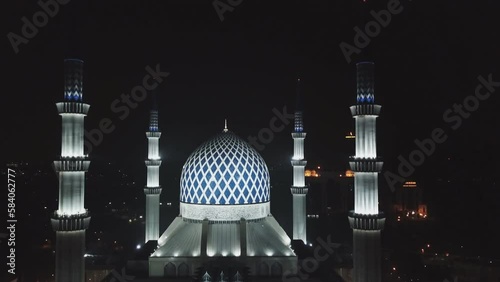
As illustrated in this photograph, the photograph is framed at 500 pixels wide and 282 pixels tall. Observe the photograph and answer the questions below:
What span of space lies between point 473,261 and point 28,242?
71.6 feet

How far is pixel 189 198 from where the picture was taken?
56.2 ft

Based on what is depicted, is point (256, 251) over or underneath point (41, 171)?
underneath

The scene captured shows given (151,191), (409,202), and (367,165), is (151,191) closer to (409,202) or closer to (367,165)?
(367,165)

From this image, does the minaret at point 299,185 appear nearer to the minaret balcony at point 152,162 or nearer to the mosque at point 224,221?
the mosque at point 224,221

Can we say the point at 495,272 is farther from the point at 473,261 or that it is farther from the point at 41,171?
the point at 41,171

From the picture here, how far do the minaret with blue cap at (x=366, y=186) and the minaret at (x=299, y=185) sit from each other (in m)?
8.21

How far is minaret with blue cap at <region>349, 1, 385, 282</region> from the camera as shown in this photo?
10.6 m

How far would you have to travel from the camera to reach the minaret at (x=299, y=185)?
19.0 meters

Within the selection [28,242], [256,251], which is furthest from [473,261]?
[28,242]

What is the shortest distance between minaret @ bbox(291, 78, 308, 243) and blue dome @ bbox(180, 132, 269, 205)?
6.39 ft

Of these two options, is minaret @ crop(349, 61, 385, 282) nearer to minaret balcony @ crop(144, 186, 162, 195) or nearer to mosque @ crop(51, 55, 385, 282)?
mosque @ crop(51, 55, 385, 282)

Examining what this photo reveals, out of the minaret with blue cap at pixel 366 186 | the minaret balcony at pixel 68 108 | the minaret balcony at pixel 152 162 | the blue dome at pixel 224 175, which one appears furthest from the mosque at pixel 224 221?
the minaret balcony at pixel 68 108

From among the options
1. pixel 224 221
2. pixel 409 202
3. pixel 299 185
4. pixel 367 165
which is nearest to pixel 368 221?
pixel 367 165

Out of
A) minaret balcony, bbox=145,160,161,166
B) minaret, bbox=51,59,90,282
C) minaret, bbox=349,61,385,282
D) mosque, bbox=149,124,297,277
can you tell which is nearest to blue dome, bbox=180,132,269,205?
mosque, bbox=149,124,297,277
